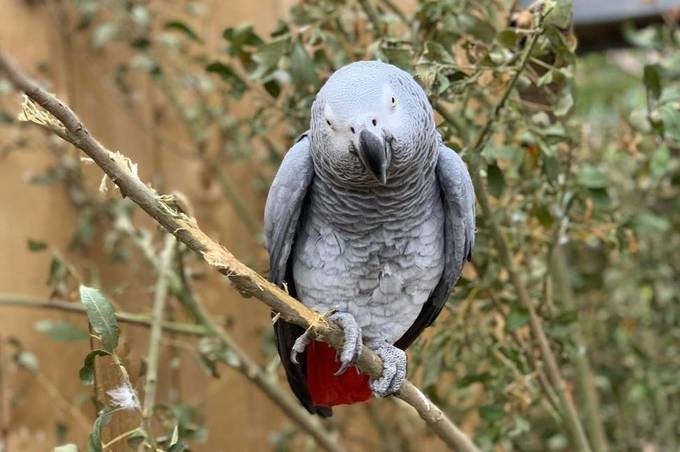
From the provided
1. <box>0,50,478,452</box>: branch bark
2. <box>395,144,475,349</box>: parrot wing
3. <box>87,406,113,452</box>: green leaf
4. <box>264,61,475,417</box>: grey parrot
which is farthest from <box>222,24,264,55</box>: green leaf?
<box>87,406,113,452</box>: green leaf

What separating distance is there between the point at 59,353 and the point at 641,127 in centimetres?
117

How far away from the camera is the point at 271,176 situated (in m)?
1.68

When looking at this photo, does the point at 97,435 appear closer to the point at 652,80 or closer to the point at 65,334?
the point at 65,334

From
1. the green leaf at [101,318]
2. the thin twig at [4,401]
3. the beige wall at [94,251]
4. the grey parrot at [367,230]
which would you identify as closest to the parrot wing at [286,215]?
the grey parrot at [367,230]

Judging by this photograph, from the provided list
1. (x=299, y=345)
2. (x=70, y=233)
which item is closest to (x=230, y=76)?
(x=299, y=345)

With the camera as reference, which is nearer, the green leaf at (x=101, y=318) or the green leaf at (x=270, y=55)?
the green leaf at (x=101, y=318)

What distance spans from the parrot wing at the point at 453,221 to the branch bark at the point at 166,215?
0.19 meters

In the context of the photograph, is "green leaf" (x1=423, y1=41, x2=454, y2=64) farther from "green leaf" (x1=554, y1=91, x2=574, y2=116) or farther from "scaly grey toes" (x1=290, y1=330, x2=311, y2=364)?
"scaly grey toes" (x1=290, y1=330, x2=311, y2=364)

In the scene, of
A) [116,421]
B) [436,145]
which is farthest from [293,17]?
[116,421]

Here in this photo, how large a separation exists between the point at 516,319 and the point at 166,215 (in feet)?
1.85

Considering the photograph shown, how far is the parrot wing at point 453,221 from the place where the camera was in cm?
87

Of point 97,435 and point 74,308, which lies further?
point 74,308

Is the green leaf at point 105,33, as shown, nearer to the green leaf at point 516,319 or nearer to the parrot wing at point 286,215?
the parrot wing at point 286,215

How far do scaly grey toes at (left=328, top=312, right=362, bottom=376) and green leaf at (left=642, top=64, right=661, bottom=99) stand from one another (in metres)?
0.50
